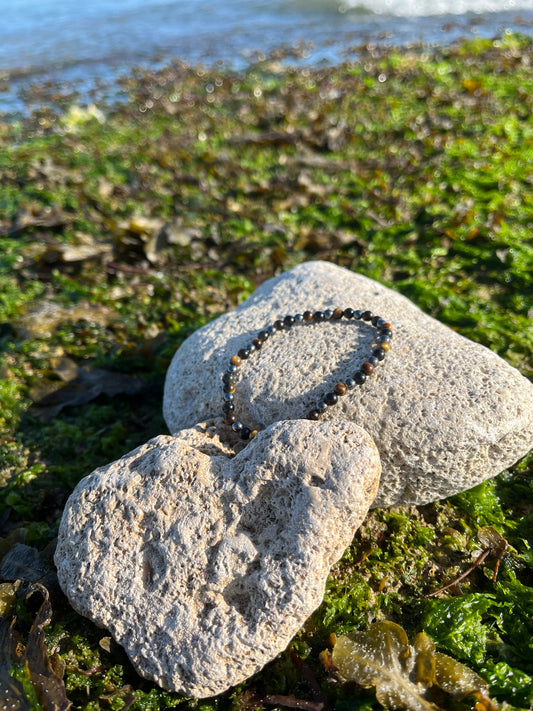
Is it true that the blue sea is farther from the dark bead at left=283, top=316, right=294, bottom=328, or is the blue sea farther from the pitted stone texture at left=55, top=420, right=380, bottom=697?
the pitted stone texture at left=55, top=420, right=380, bottom=697

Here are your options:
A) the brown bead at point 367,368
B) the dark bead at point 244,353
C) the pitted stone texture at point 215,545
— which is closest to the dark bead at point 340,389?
the brown bead at point 367,368

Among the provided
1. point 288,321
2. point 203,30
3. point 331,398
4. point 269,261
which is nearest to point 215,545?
point 331,398

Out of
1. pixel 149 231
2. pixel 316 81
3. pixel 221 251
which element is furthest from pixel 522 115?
pixel 149 231

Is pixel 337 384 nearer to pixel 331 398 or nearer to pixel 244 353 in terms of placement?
pixel 331 398

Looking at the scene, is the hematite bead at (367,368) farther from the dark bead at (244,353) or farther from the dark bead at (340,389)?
the dark bead at (244,353)

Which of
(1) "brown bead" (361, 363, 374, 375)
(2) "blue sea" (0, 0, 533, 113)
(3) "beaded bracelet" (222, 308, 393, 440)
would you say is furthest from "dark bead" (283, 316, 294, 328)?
(2) "blue sea" (0, 0, 533, 113)

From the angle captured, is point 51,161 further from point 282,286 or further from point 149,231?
point 282,286

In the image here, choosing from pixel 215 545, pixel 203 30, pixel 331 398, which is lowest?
pixel 215 545
